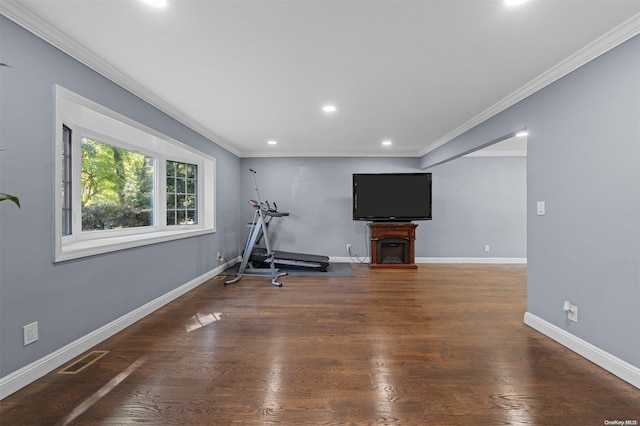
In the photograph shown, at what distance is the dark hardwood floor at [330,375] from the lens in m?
1.46

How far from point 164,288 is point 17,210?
171 centimetres

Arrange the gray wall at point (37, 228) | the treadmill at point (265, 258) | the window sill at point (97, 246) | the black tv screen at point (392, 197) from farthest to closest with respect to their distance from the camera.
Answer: the black tv screen at point (392, 197) → the treadmill at point (265, 258) → the window sill at point (97, 246) → the gray wall at point (37, 228)

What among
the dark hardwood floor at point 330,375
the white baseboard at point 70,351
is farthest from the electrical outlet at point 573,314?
the white baseboard at point 70,351

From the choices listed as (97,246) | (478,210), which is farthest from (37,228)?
(478,210)

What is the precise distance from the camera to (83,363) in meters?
1.92

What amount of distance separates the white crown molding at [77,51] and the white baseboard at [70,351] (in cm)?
209

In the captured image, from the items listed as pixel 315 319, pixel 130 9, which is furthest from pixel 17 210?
pixel 315 319

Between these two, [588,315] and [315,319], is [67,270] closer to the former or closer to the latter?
[315,319]

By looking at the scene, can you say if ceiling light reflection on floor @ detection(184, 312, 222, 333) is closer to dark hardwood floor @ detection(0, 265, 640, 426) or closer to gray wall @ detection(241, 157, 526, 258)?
dark hardwood floor @ detection(0, 265, 640, 426)

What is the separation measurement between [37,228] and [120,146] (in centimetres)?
174

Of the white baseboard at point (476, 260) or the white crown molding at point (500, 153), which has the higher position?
the white crown molding at point (500, 153)

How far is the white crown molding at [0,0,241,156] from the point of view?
159 cm

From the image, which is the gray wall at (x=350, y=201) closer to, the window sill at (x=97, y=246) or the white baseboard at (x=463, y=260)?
the white baseboard at (x=463, y=260)

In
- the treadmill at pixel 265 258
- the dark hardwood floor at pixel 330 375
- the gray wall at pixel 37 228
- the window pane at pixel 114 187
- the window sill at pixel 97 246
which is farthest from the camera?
the treadmill at pixel 265 258
